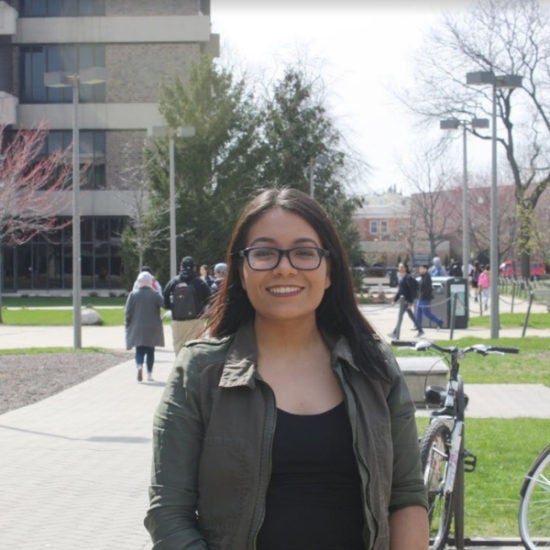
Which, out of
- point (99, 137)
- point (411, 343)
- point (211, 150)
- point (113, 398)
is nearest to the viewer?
point (411, 343)

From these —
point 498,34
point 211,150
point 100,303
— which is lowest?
point 100,303

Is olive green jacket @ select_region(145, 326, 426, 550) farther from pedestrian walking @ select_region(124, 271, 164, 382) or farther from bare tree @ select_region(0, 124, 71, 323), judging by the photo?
bare tree @ select_region(0, 124, 71, 323)

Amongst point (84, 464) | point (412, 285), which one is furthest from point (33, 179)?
point (84, 464)

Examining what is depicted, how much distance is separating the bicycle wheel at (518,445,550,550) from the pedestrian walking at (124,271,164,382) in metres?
11.0

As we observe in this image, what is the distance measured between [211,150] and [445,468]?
155 feet

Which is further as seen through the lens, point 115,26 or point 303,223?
point 115,26

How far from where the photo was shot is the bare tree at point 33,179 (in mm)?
45625

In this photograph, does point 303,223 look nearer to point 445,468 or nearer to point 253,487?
point 253,487

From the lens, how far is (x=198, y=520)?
9.35 ft

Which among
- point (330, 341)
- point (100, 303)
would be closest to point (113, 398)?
point (330, 341)

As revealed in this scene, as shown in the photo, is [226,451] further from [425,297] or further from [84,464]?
[425,297]

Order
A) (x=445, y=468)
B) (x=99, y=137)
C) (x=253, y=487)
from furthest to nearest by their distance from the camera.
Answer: (x=99, y=137) → (x=445, y=468) → (x=253, y=487)

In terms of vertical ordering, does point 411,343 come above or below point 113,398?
above

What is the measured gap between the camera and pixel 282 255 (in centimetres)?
304
